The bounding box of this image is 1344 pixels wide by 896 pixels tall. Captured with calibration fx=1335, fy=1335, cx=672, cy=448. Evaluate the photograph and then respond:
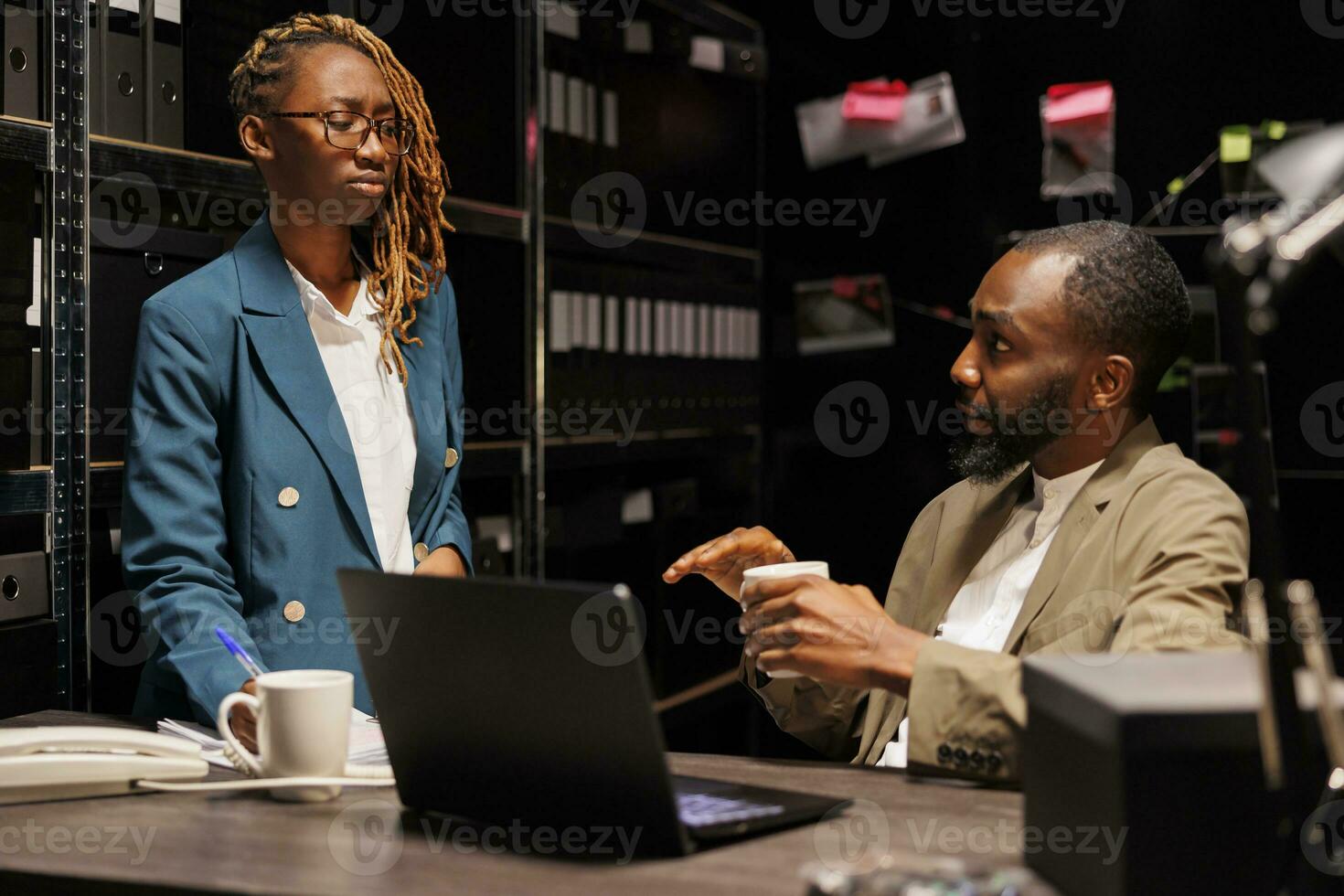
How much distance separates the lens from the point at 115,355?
207cm

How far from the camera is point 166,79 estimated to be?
2.12 metres

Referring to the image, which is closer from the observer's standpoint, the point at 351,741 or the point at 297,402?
the point at 351,741

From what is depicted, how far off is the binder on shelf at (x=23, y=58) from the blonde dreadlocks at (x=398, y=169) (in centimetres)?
27

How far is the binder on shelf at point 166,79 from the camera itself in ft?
6.86

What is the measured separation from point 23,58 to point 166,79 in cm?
24

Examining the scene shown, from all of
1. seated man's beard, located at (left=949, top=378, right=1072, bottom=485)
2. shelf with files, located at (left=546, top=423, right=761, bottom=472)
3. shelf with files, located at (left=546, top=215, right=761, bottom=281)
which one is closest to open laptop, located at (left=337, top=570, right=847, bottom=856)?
seated man's beard, located at (left=949, top=378, right=1072, bottom=485)

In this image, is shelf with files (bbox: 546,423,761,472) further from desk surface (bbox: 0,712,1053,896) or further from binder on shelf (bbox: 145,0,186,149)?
desk surface (bbox: 0,712,1053,896)

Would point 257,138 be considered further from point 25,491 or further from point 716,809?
point 716,809

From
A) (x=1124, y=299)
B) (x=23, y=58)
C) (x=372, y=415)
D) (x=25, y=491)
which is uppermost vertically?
(x=23, y=58)

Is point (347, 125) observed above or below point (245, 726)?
above

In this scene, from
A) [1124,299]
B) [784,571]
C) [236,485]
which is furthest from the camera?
[236,485]

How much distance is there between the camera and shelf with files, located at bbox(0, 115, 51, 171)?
188cm

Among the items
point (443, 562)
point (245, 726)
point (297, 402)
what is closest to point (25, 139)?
point (297, 402)

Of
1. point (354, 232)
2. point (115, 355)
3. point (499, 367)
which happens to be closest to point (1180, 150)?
point (499, 367)
